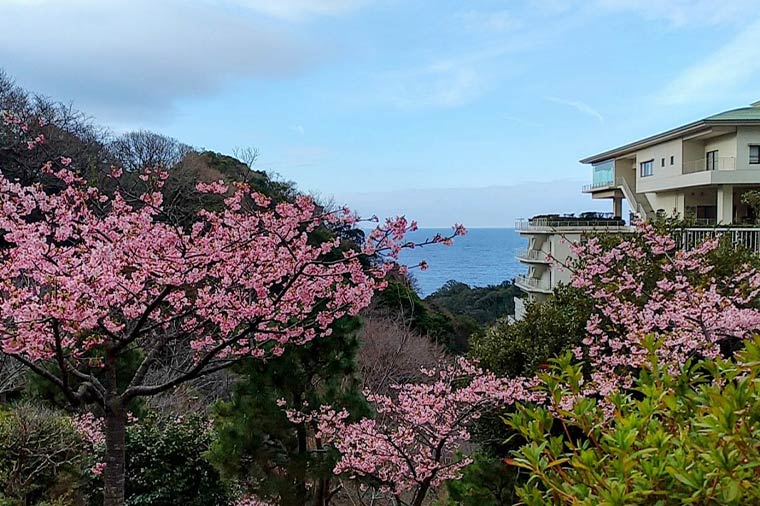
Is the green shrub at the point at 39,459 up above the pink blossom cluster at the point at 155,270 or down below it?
below

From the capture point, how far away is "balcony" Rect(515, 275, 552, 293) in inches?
642

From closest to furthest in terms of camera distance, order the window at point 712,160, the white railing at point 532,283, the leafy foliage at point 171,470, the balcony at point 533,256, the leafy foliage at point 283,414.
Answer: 1. the leafy foliage at point 283,414
2. the leafy foliage at point 171,470
3. the window at point 712,160
4. the balcony at point 533,256
5. the white railing at point 532,283

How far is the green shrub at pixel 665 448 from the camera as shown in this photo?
0.89m

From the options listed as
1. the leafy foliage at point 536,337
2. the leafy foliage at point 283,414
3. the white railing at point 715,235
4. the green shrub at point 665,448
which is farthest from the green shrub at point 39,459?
the white railing at point 715,235

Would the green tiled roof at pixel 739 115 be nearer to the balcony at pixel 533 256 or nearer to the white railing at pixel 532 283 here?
the balcony at pixel 533 256

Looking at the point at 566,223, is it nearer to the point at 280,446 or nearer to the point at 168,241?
the point at 280,446

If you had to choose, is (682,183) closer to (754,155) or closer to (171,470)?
(754,155)

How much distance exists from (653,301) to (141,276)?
14.1 feet

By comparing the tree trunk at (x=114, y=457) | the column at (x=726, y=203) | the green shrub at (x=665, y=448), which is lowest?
the tree trunk at (x=114, y=457)

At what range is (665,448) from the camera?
966 millimetres

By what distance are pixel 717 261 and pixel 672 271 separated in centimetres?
50

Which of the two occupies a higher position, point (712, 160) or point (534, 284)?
point (712, 160)

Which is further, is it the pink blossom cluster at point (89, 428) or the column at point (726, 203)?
the column at point (726, 203)

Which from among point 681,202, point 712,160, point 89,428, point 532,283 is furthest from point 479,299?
point 89,428
